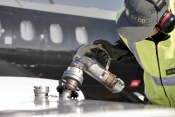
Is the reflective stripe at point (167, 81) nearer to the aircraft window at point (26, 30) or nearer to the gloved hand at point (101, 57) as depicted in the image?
the gloved hand at point (101, 57)

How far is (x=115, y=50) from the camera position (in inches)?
89.4

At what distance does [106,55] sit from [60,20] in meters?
4.27

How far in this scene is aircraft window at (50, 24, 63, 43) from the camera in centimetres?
627

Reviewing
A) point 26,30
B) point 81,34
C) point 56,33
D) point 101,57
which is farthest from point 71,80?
point 81,34

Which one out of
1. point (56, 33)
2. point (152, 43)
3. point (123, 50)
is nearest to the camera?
point (152, 43)

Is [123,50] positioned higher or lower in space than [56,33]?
lower

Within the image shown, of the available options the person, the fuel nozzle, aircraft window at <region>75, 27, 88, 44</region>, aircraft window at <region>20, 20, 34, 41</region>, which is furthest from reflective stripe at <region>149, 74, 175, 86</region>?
aircraft window at <region>75, 27, 88, 44</region>

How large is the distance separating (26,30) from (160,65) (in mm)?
4312

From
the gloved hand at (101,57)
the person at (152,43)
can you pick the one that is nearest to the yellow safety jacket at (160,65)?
the person at (152,43)

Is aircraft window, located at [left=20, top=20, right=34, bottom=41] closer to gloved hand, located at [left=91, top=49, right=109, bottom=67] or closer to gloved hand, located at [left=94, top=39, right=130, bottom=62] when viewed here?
gloved hand, located at [left=94, top=39, right=130, bottom=62]

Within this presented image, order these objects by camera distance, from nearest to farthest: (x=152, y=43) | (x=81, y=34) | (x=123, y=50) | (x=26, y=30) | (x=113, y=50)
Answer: (x=152, y=43) → (x=113, y=50) → (x=123, y=50) → (x=26, y=30) → (x=81, y=34)

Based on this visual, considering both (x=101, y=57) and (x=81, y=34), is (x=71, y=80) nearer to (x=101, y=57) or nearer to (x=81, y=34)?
(x=101, y=57)

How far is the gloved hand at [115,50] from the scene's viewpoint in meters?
2.20

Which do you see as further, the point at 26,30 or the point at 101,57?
the point at 26,30
